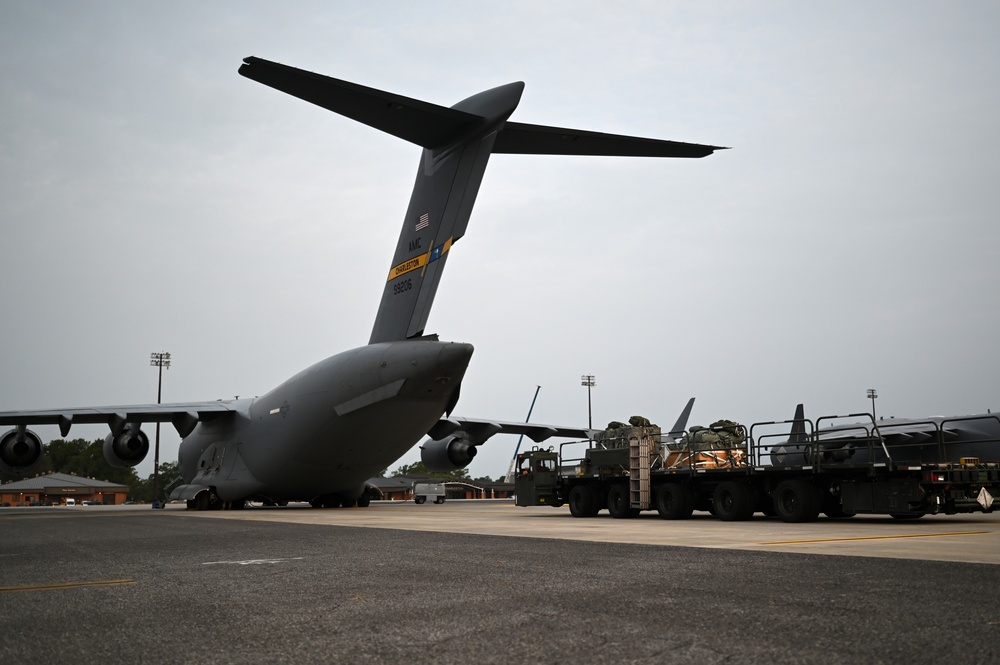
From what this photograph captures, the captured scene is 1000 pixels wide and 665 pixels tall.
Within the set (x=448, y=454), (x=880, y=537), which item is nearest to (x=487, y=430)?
(x=448, y=454)

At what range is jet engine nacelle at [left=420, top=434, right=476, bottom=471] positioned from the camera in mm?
31531

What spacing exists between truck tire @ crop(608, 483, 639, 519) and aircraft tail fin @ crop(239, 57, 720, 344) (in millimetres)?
5848

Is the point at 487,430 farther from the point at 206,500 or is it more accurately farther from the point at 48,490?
the point at 48,490

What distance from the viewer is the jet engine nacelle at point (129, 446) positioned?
2652 centimetres

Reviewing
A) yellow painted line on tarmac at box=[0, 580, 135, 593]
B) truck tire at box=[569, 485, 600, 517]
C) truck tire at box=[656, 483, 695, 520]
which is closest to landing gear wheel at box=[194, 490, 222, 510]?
truck tire at box=[569, 485, 600, 517]

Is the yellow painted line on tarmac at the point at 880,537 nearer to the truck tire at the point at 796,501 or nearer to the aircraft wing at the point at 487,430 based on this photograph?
the truck tire at the point at 796,501

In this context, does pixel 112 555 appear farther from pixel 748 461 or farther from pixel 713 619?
pixel 748 461

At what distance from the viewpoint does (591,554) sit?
789 cm

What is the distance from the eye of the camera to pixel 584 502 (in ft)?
64.1

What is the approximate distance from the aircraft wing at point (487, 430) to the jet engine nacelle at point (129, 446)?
1011 cm

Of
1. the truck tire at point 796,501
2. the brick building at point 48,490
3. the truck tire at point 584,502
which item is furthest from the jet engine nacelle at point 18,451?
the brick building at point 48,490

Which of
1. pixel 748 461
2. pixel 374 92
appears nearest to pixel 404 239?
pixel 374 92

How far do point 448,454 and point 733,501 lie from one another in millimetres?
17386

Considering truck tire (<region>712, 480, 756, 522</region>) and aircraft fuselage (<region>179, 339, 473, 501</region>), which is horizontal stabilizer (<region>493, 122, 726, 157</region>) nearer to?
aircraft fuselage (<region>179, 339, 473, 501</region>)
